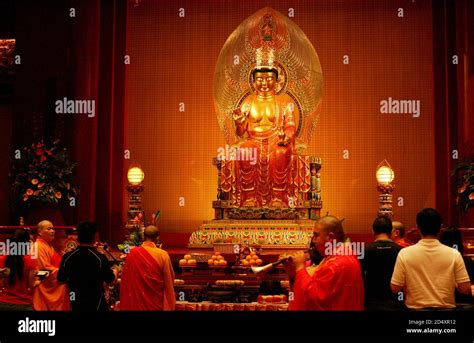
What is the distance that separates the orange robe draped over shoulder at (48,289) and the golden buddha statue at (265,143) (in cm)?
400

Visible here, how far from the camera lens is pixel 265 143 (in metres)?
9.42

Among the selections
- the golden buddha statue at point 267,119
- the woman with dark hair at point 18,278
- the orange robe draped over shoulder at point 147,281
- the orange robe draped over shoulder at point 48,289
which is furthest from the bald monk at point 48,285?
the golden buddha statue at point 267,119

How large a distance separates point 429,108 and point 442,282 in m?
7.73

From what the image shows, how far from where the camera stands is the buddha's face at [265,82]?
973 centimetres

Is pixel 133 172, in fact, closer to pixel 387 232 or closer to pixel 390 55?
pixel 390 55

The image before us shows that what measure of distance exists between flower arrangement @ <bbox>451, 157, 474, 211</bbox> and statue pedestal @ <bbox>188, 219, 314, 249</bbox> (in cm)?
178

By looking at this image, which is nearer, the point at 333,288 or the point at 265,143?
the point at 333,288

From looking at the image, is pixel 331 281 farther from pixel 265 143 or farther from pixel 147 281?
pixel 265 143

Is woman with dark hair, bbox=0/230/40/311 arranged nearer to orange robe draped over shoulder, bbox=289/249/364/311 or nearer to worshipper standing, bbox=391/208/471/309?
orange robe draped over shoulder, bbox=289/249/364/311

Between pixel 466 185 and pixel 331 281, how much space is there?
4962 millimetres

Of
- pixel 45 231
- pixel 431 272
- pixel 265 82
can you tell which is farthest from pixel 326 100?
pixel 431 272

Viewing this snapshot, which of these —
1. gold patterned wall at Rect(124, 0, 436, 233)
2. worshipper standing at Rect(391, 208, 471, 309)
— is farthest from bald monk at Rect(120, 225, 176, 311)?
gold patterned wall at Rect(124, 0, 436, 233)

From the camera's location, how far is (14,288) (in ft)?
17.4

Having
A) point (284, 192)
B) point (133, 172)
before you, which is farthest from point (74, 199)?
point (284, 192)
